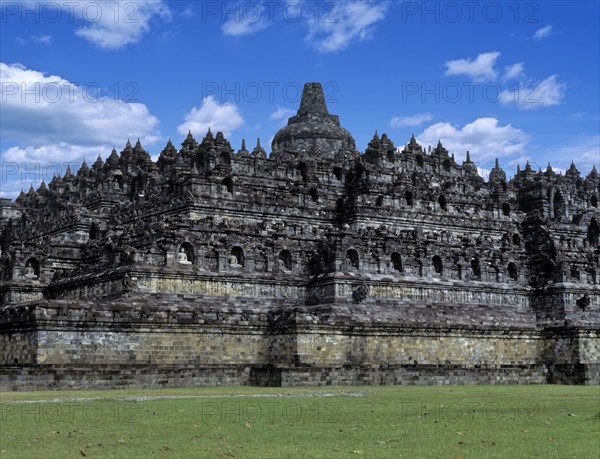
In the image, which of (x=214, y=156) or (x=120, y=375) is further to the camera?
(x=214, y=156)

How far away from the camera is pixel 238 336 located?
160 ft

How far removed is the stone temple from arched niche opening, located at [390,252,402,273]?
0.34 ft

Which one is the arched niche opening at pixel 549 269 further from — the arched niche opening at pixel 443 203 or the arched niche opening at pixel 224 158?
the arched niche opening at pixel 224 158

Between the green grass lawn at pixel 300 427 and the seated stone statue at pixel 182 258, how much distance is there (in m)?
19.5

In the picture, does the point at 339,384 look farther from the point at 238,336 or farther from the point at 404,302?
the point at 404,302

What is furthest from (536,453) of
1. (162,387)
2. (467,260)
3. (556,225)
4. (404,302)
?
(556,225)

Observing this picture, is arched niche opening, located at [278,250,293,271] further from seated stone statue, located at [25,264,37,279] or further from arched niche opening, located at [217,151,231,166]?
seated stone statue, located at [25,264,37,279]

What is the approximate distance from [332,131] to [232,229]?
25.1m

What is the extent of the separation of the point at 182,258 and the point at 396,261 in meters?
13.7

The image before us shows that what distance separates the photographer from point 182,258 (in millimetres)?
53906

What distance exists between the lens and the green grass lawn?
770 inches

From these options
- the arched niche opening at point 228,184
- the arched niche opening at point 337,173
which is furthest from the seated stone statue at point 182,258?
the arched niche opening at point 337,173

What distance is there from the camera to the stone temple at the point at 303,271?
44625mm

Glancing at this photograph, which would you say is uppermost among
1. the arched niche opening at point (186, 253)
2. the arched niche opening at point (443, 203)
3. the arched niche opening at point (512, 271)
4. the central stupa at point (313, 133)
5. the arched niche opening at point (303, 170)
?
the central stupa at point (313, 133)
